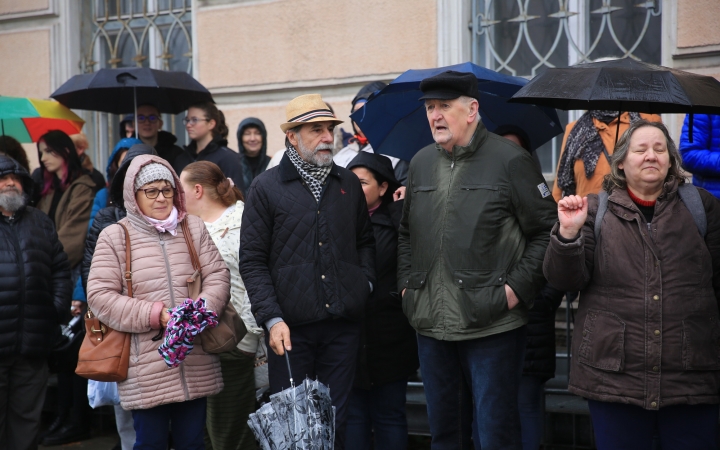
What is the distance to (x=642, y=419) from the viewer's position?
377 cm

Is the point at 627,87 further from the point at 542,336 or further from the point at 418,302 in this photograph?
the point at 542,336

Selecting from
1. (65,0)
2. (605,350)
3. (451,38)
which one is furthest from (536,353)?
(65,0)

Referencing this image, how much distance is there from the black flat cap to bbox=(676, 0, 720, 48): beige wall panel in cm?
268

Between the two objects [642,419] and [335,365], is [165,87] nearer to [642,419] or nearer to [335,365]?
[335,365]

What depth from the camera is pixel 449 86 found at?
4117 mm

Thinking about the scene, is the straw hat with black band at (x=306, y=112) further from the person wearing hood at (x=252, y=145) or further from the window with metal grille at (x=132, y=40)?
the window with metal grille at (x=132, y=40)

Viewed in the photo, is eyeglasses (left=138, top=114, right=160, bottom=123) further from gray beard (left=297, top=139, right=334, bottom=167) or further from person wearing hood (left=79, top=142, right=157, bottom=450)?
gray beard (left=297, top=139, right=334, bottom=167)

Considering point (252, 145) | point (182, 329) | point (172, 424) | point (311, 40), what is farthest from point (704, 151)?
point (311, 40)

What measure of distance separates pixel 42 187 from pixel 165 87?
139 cm

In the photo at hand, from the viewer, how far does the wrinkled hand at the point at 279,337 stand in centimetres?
412

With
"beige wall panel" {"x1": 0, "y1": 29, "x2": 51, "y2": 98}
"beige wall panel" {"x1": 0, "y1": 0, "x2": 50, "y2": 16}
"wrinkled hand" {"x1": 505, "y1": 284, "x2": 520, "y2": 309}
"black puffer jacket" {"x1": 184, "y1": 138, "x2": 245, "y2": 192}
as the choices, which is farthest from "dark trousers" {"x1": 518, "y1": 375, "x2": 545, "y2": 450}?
"beige wall panel" {"x1": 0, "y1": 0, "x2": 50, "y2": 16}

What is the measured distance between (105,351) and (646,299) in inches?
101

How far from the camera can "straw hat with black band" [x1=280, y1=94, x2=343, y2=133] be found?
4.43 m

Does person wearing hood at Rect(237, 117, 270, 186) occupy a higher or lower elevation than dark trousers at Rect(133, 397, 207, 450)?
higher
